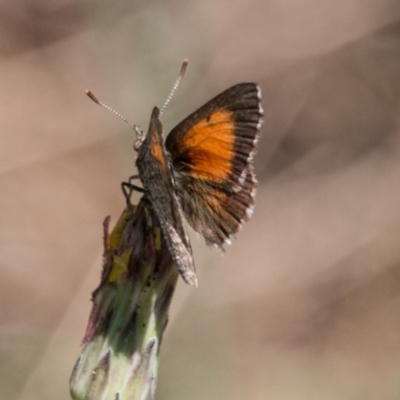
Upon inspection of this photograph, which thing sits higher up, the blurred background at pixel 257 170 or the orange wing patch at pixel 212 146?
the blurred background at pixel 257 170

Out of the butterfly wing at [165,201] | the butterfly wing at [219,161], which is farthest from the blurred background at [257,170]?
the butterfly wing at [165,201]

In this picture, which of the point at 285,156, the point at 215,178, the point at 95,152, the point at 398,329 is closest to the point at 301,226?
the point at 285,156

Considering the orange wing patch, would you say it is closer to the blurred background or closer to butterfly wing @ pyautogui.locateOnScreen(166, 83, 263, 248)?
butterfly wing @ pyautogui.locateOnScreen(166, 83, 263, 248)

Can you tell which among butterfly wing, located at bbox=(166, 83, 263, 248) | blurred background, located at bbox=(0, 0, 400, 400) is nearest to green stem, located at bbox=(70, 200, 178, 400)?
butterfly wing, located at bbox=(166, 83, 263, 248)

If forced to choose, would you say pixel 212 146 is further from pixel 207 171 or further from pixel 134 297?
pixel 134 297

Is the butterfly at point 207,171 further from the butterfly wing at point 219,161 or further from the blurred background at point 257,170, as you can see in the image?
the blurred background at point 257,170

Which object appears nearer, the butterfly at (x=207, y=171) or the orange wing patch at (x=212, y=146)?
the butterfly at (x=207, y=171)

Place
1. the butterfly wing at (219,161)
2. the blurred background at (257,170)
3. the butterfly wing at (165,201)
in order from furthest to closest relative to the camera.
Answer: the blurred background at (257,170), the butterfly wing at (219,161), the butterfly wing at (165,201)
